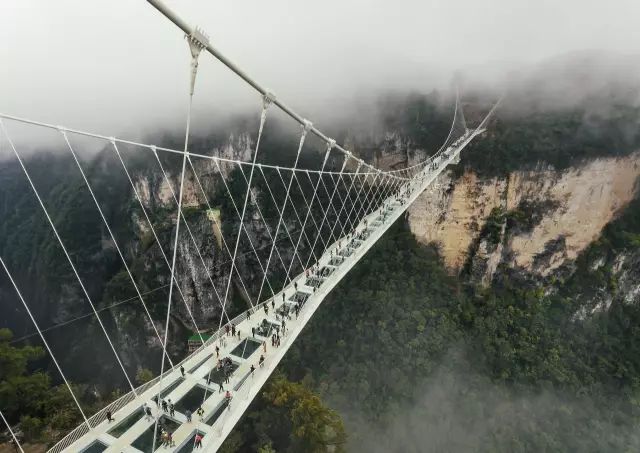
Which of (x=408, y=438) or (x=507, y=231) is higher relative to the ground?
(x=507, y=231)

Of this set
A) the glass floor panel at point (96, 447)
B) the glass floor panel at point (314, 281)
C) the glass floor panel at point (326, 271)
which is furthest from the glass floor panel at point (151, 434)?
the glass floor panel at point (326, 271)

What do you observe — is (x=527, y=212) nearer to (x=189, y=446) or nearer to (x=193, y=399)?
(x=193, y=399)

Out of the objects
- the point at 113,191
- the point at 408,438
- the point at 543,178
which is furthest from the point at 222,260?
the point at 543,178

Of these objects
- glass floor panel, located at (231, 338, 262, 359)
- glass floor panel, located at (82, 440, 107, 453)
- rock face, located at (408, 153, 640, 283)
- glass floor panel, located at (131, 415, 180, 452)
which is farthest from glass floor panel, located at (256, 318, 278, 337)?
rock face, located at (408, 153, 640, 283)

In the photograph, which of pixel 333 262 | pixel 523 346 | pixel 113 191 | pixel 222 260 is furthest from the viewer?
pixel 113 191

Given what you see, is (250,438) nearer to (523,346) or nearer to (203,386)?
(203,386)

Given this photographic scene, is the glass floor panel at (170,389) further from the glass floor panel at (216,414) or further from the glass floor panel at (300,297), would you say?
the glass floor panel at (300,297)

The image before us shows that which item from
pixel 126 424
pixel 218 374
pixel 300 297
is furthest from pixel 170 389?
pixel 300 297
